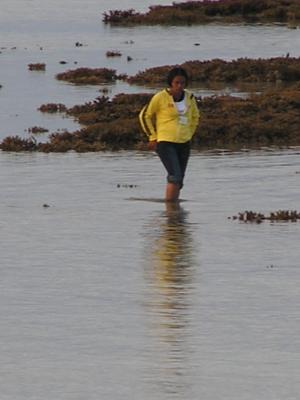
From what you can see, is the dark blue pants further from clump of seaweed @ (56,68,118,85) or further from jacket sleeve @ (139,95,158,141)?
clump of seaweed @ (56,68,118,85)

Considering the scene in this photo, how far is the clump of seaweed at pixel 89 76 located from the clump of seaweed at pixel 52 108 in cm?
611

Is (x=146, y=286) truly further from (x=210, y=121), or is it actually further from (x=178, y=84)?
(x=210, y=121)

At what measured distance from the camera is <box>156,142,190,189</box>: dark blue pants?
788 inches

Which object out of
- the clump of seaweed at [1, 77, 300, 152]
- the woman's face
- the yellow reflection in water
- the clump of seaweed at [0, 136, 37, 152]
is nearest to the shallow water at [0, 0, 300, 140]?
the clump of seaweed at [1, 77, 300, 152]

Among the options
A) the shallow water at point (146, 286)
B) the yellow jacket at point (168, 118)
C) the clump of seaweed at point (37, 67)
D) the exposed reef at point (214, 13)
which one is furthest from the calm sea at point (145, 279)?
the exposed reef at point (214, 13)

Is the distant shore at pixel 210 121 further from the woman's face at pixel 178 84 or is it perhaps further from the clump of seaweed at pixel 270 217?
the clump of seaweed at pixel 270 217

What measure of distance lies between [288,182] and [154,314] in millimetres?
8776

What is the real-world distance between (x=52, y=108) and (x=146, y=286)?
18.1m

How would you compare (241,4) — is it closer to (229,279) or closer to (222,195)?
(222,195)

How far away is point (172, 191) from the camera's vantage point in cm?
2002

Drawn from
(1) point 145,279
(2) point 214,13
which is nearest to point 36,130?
(1) point 145,279

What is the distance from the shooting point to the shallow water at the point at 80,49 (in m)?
34.0

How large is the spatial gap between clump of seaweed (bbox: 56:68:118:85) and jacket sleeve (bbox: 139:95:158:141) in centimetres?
1858

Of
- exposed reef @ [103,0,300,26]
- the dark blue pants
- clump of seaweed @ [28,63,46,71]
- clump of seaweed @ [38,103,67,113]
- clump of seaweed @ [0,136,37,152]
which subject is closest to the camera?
the dark blue pants
